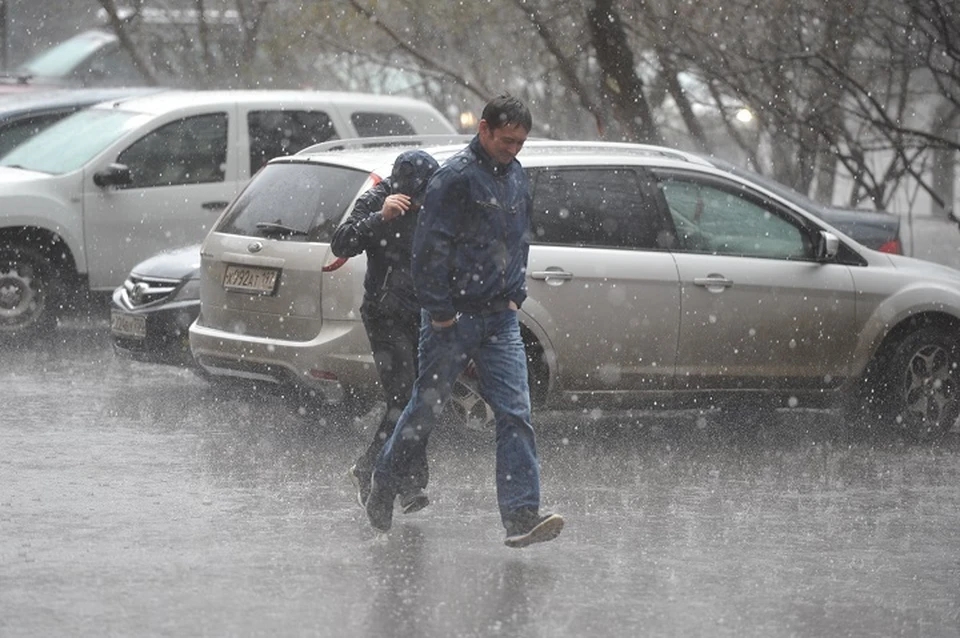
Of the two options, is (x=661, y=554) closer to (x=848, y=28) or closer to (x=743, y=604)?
(x=743, y=604)

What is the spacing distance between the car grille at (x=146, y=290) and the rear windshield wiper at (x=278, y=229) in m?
1.72

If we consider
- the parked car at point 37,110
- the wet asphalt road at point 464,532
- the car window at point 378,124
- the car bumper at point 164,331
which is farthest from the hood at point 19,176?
the wet asphalt road at point 464,532

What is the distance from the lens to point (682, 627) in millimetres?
6531

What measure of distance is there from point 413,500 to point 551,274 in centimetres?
208

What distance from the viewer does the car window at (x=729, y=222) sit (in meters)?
10.6

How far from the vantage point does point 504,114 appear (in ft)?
24.5

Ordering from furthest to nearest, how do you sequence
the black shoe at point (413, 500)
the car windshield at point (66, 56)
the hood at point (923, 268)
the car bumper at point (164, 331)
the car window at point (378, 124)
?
the car windshield at point (66, 56)
the car window at point (378, 124)
the car bumper at point (164, 331)
the hood at point (923, 268)
the black shoe at point (413, 500)

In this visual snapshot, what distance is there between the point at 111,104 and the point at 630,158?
642 centimetres

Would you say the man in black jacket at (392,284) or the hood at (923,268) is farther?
the hood at (923,268)

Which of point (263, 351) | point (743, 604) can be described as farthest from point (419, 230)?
point (263, 351)

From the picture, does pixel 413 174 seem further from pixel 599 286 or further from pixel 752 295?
pixel 752 295

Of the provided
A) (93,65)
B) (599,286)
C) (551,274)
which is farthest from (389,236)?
(93,65)

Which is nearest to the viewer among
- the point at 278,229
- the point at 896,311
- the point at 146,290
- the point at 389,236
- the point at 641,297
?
the point at 389,236

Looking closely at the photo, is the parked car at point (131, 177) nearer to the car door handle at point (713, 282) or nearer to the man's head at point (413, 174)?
the car door handle at point (713, 282)
